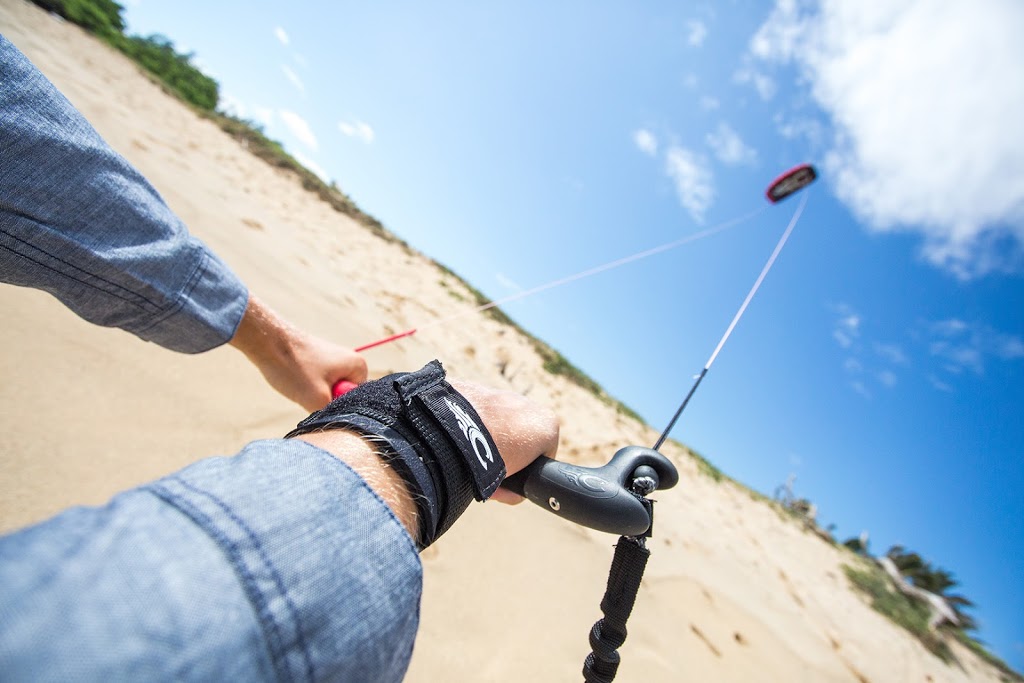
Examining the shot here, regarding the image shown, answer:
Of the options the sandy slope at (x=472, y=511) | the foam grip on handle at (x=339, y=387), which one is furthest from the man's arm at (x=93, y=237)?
the sandy slope at (x=472, y=511)

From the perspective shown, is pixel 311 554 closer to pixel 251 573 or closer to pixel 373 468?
pixel 251 573

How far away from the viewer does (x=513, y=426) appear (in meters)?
0.82

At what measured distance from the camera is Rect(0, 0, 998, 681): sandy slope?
3.68ft

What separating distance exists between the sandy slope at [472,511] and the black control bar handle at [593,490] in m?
0.61

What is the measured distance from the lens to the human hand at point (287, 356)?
42.4 inches

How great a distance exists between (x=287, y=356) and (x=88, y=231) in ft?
1.47

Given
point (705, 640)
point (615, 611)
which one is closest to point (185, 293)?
point (615, 611)

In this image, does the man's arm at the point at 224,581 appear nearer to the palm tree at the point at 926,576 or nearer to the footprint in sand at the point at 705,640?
the footprint in sand at the point at 705,640

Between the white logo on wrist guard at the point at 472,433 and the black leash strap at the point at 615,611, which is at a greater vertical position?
the white logo on wrist guard at the point at 472,433

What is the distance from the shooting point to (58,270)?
2.44 feet

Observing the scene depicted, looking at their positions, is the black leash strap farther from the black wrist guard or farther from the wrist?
the wrist

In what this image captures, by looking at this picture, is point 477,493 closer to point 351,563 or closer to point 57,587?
point 351,563

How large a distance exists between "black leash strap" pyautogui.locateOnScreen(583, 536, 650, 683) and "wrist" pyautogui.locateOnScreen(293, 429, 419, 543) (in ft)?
1.35

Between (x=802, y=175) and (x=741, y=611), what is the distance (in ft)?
12.2
